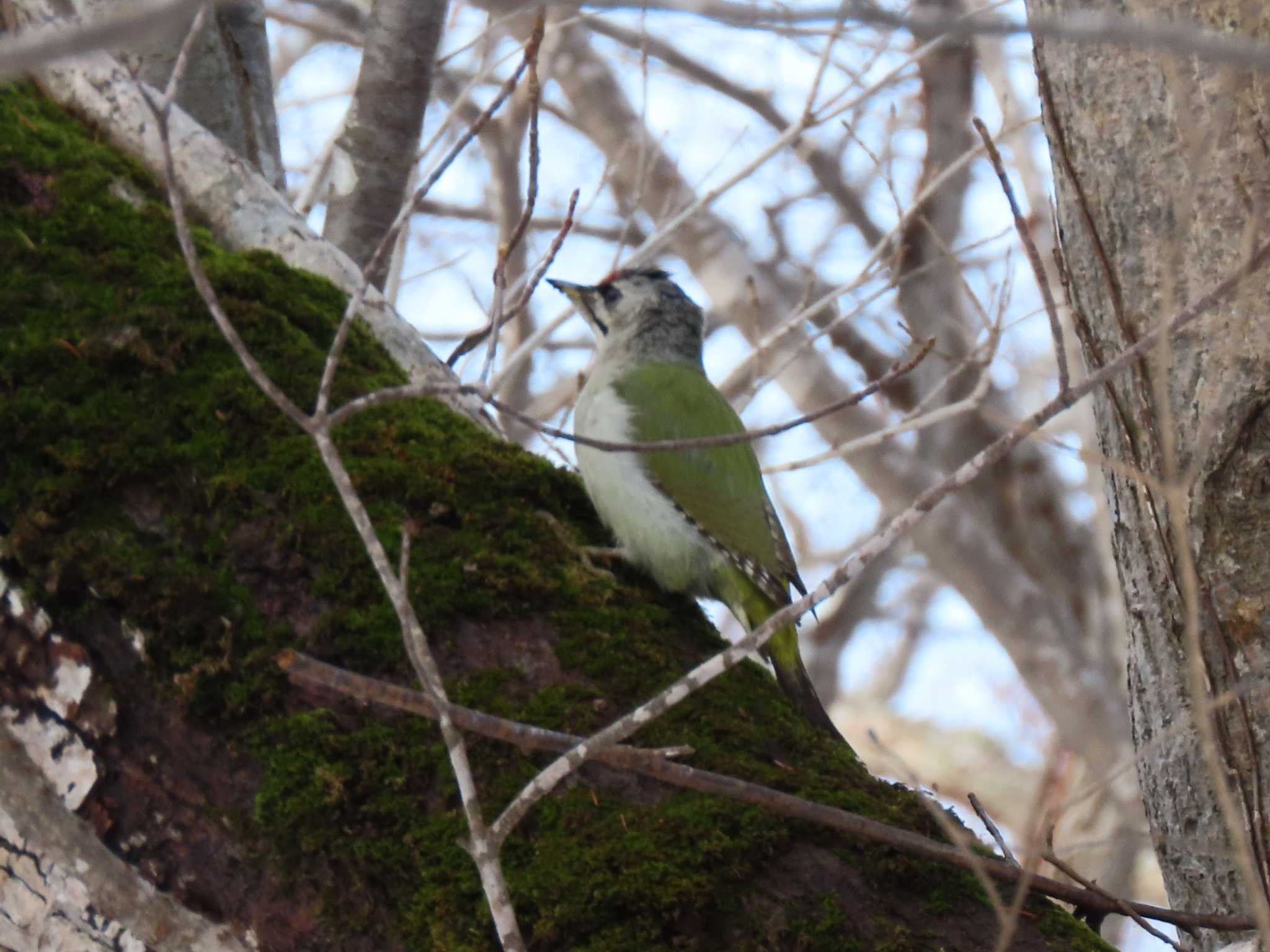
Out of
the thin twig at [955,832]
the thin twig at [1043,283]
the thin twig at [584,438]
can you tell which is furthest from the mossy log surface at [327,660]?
the thin twig at [1043,283]

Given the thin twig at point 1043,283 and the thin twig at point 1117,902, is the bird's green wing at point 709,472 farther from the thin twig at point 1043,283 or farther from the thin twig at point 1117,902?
the thin twig at point 1043,283

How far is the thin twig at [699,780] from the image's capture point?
4.67ft

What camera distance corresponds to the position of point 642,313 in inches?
175

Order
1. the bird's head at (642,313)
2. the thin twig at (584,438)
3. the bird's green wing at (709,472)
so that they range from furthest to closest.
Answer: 1. the bird's head at (642,313)
2. the bird's green wing at (709,472)
3. the thin twig at (584,438)

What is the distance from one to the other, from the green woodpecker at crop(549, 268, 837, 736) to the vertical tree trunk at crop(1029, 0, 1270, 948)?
78 cm

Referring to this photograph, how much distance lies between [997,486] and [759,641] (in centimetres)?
829

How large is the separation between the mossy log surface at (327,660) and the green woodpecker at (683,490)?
2.05 ft

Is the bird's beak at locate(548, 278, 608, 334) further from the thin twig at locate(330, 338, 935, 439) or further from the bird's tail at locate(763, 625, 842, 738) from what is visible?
the thin twig at locate(330, 338, 935, 439)

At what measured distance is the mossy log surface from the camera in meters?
1.82

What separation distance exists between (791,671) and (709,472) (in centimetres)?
85

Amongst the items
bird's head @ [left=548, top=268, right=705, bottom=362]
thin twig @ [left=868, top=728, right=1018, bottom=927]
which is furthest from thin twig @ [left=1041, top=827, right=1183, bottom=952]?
bird's head @ [left=548, top=268, right=705, bottom=362]

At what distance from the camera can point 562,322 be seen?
556cm

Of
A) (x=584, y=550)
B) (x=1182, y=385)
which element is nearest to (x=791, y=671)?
(x=584, y=550)

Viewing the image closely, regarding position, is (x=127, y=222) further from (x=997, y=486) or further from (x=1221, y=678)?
(x=997, y=486)
